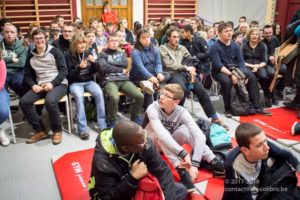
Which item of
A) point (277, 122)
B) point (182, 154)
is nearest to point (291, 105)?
point (277, 122)

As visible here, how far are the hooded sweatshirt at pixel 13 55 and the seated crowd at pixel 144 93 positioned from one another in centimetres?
1

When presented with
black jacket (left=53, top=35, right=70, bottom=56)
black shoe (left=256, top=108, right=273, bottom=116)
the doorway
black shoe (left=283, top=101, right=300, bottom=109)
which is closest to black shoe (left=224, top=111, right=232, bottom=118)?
black shoe (left=256, top=108, right=273, bottom=116)

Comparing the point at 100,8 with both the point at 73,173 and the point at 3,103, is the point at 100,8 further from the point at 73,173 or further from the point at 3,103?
the point at 73,173

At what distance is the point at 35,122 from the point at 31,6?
18.5ft

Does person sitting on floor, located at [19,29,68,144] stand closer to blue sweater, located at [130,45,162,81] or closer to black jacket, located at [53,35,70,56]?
black jacket, located at [53,35,70,56]

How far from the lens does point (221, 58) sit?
4246 mm

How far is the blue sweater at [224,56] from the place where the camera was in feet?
13.7

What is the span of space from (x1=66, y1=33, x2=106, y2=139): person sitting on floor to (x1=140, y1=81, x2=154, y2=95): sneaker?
517 mm

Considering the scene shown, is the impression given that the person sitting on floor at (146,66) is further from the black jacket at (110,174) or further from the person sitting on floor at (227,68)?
the black jacket at (110,174)

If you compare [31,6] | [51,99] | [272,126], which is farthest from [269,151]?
[31,6]

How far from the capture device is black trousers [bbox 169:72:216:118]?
12.5ft

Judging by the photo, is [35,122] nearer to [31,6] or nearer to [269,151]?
[269,151]

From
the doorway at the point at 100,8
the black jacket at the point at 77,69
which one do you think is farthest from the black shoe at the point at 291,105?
the doorway at the point at 100,8

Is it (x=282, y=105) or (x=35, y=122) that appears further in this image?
(x=282, y=105)
